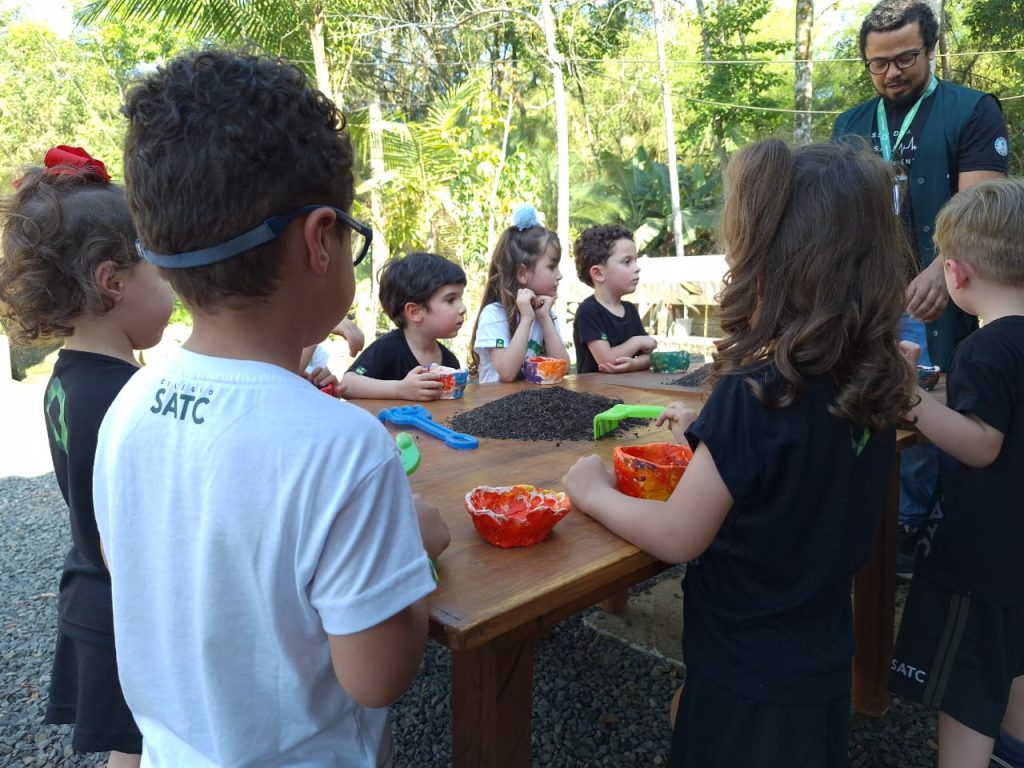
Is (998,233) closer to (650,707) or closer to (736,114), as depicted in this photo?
(650,707)

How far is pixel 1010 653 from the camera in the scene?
189cm

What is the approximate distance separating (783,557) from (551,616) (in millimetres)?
493

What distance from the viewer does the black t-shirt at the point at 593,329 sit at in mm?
4172

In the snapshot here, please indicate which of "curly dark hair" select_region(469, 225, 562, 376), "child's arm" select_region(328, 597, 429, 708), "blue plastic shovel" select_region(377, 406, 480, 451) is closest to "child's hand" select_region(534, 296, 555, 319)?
"curly dark hair" select_region(469, 225, 562, 376)

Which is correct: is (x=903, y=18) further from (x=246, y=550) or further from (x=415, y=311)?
(x=246, y=550)

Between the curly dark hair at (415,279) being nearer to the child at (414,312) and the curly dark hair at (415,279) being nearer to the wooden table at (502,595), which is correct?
the child at (414,312)

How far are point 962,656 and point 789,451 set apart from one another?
1051 mm

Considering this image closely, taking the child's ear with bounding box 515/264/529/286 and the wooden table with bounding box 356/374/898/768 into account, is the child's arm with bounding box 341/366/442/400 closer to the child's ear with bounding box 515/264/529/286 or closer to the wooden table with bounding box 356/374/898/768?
the wooden table with bounding box 356/374/898/768

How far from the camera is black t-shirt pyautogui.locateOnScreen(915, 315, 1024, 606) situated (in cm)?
179

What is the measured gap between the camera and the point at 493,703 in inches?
52.0

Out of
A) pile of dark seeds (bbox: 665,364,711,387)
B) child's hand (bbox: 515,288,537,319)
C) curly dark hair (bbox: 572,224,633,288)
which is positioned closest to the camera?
pile of dark seeds (bbox: 665,364,711,387)

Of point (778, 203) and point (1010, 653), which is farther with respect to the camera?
point (1010, 653)

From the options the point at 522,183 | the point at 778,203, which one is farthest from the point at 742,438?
the point at 522,183

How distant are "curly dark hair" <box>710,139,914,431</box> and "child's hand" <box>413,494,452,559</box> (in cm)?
62
